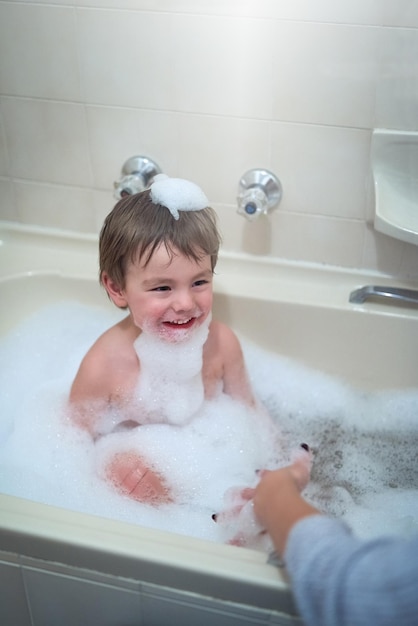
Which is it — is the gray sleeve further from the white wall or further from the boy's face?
the white wall

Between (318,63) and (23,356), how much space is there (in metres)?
0.93

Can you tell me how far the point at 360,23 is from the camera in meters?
1.32

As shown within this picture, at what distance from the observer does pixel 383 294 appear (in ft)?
4.94

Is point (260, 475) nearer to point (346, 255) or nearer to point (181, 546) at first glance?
point (181, 546)

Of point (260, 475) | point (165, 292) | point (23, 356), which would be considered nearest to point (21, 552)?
point (260, 475)

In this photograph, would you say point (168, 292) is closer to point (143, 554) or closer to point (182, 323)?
point (182, 323)

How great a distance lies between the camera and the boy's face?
4.06 feet

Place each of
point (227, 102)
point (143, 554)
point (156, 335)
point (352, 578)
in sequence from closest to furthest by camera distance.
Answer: point (352, 578)
point (143, 554)
point (156, 335)
point (227, 102)

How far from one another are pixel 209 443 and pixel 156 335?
26cm

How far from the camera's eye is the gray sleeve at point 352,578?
71cm

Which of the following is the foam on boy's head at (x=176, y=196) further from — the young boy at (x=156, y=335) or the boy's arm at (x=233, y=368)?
the boy's arm at (x=233, y=368)

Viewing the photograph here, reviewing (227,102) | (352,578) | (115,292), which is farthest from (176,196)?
(352,578)

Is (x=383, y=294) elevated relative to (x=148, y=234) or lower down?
lower down

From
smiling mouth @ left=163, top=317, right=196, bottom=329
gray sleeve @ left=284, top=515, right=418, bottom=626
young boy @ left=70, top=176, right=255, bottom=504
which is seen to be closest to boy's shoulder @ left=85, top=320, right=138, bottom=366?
young boy @ left=70, top=176, right=255, bottom=504
